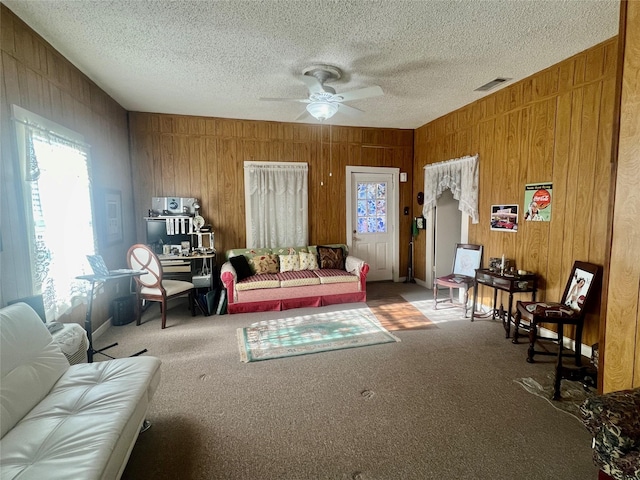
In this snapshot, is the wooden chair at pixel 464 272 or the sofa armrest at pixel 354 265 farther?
the sofa armrest at pixel 354 265

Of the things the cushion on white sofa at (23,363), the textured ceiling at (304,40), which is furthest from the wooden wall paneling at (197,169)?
the cushion on white sofa at (23,363)

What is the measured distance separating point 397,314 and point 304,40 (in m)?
3.37

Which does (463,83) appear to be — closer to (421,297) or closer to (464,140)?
(464,140)

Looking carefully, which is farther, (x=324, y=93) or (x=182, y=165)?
(x=182, y=165)

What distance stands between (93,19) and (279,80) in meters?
1.74

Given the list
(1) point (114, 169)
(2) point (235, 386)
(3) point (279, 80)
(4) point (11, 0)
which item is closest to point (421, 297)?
(2) point (235, 386)

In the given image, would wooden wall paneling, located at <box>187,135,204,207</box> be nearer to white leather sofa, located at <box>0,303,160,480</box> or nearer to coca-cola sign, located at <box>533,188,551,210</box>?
white leather sofa, located at <box>0,303,160,480</box>

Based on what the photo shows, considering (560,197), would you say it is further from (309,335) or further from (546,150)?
(309,335)

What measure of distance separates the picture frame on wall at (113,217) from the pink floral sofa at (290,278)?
1.42 m

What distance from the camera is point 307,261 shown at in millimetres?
5078

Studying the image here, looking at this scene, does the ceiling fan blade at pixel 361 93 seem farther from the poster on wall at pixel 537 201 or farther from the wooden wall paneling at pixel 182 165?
the wooden wall paneling at pixel 182 165

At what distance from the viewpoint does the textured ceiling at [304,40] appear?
2.32 m

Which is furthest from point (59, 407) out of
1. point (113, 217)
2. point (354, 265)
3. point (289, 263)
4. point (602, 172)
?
point (602, 172)

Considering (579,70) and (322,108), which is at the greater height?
(579,70)
